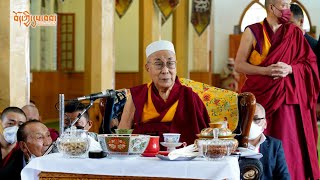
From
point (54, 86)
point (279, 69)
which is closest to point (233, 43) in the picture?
point (54, 86)

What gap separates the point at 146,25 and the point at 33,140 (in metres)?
9.12

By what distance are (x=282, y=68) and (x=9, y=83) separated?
129 inches

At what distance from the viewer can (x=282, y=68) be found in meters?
5.37

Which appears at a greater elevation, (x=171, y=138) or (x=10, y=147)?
(x=171, y=138)

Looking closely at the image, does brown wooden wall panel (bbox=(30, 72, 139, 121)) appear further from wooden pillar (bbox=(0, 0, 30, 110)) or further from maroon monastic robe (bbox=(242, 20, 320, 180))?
maroon monastic robe (bbox=(242, 20, 320, 180))

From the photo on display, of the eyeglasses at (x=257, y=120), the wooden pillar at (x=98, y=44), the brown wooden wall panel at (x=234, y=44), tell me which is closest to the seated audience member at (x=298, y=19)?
the eyeglasses at (x=257, y=120)

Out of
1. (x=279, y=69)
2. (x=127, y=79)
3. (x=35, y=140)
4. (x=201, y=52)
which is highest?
(x=201, y=52)

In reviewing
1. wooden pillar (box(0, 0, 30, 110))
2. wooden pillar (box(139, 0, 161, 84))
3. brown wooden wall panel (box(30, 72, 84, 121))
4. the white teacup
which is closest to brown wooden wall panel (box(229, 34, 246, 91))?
brown wooden wall panel (box(30, 72, 84, 121))

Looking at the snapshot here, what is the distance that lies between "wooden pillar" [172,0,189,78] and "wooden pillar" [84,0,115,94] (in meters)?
6.74

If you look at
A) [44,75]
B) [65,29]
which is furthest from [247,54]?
[65,29]

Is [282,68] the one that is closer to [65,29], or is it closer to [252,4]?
[65,29]

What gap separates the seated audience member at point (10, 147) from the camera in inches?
173

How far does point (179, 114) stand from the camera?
13.0 feet

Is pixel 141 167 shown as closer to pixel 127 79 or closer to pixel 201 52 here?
pixel 201 52
